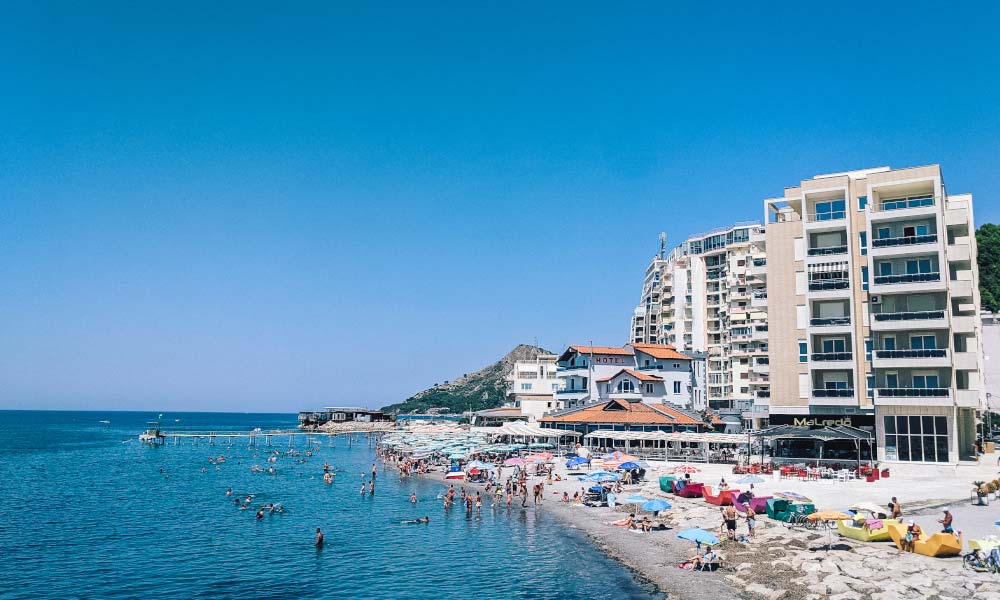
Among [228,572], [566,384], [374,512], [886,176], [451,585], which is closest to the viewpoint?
[451,585]

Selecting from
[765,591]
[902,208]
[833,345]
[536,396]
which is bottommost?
[765,591]

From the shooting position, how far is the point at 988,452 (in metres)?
62.9

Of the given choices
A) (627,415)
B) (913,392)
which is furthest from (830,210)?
(627,415)

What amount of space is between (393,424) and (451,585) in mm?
158902

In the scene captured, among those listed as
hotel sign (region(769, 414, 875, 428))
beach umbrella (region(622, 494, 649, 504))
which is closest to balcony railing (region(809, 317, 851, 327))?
hotel sign (region(769, 414, 875, 428))

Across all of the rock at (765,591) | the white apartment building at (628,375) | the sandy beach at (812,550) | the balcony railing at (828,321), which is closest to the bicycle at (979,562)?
the sandy beach at (812,550)

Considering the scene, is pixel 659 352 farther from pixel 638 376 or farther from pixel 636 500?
pixel 636 500

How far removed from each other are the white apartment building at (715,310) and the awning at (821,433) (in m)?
40.6

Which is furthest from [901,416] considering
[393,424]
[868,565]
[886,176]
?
[393,424]

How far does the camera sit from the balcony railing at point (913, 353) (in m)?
52.1

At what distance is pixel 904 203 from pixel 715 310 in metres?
71.5

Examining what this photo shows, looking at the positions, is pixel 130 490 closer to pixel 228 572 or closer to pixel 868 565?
pixel 228 572

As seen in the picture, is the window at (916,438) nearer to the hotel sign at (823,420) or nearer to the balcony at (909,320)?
the hotel sign at (823,420)

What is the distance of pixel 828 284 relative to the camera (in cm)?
5784
